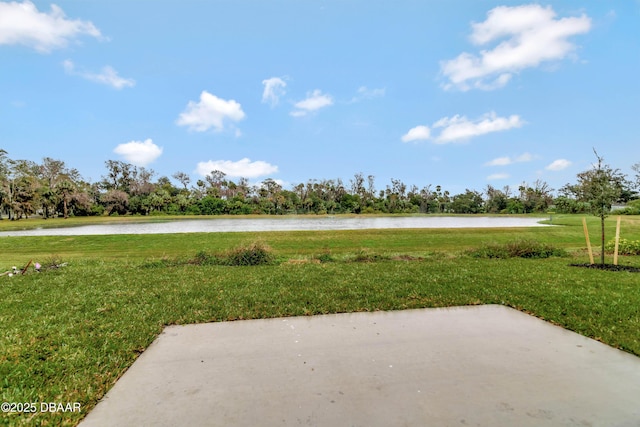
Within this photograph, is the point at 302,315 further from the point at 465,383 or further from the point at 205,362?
the point at 465,383

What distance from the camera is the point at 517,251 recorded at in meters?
10.2

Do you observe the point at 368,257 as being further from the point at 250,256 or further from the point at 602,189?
the point at 602,189

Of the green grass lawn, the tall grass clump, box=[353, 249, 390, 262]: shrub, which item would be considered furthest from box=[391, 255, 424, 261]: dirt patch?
the tall grass clump

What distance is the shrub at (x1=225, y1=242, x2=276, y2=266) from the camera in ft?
29.9

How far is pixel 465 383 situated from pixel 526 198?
7606 centimetres

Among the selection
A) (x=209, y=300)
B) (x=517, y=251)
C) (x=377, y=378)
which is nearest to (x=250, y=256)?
(x=209, y=300)

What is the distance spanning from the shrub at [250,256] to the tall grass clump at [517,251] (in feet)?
21.2

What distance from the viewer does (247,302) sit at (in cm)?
505

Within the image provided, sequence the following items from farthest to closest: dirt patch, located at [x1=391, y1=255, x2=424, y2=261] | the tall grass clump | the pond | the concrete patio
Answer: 1. the pond
2. the tall grass clump
3. dirt patch, located at [x1=391, y1=255, x2=424, y2=261]
4. the concrete patio

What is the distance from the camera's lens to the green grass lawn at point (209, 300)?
2973 millimetres

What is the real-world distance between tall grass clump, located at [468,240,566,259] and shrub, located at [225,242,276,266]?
6.46m

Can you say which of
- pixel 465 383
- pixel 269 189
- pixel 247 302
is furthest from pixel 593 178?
pixel 269 189

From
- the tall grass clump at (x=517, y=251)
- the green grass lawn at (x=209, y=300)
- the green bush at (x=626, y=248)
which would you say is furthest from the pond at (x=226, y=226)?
the green bush at (x=626, y=248)

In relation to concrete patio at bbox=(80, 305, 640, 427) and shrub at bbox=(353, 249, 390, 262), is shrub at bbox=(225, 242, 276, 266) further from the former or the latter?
concrete patio at bbox=(80, 305, 640, 427)
